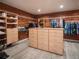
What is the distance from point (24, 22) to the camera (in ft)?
19.9

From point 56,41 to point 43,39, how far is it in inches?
26.9

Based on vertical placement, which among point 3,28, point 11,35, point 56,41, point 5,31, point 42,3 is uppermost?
point 42,3

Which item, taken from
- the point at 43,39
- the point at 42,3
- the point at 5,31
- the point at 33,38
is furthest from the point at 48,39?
the point at 5,31

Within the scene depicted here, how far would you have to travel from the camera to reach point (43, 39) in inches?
141

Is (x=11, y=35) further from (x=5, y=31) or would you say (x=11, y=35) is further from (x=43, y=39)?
(x=43, y=39)

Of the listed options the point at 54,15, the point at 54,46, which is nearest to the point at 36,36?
the point at 54,46

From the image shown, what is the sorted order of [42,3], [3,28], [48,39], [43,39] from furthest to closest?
[42,3]
[3,28]
[43,39]
[48,39]

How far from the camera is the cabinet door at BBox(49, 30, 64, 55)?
9.89ft

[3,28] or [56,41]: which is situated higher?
[3,28]

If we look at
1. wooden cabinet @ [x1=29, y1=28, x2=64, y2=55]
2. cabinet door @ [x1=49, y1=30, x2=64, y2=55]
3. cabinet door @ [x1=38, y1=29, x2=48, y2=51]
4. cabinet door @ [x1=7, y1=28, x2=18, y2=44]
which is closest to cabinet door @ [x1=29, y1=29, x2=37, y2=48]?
wooden cabinet @ [x1=29, y1=28, x2=64, y2=55]

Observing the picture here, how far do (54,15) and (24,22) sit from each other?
9.02 ft

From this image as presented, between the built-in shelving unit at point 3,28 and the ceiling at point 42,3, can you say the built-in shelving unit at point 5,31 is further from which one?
the ceiling at point 42,3

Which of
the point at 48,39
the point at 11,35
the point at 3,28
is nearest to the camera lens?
the point at 48,39

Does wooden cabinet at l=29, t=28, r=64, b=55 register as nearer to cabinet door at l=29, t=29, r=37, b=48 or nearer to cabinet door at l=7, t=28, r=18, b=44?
cabinet door at l=29, t=29, r=37, b=48
